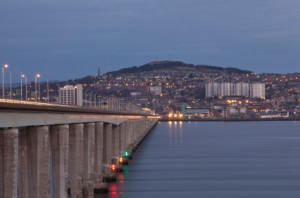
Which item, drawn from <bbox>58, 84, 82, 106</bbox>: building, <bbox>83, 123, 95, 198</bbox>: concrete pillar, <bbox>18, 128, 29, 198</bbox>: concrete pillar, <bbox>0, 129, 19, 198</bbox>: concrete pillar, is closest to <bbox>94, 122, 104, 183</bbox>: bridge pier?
<bbox>83, 123, 95, 198</bbox>: concrete pillar

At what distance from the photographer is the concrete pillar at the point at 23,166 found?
26.1m

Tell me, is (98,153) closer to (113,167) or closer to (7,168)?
(113,167)

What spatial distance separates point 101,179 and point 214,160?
3985 cm

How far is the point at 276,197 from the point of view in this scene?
5081cm

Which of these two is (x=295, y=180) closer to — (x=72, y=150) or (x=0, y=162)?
(x=72, y=150)

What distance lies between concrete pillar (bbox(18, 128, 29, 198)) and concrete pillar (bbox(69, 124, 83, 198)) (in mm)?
8855

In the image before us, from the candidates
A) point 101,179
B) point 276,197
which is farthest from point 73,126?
point 276,197

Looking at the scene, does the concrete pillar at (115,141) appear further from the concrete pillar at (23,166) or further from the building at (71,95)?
the concrete pillar at (23,166)

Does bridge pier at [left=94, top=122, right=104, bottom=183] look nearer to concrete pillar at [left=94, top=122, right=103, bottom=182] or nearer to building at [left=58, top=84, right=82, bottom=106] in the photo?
concrete pillar at [left=94, top=122, right=103, bottom=182]

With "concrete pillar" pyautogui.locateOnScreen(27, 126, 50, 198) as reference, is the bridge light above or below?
below

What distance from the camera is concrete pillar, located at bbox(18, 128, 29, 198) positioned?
26125 millimetres

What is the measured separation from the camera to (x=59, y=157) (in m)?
32.9

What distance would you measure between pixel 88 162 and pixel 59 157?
35.6 ft

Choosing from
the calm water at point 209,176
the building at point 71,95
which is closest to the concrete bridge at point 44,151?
the calm water at point 209,176
